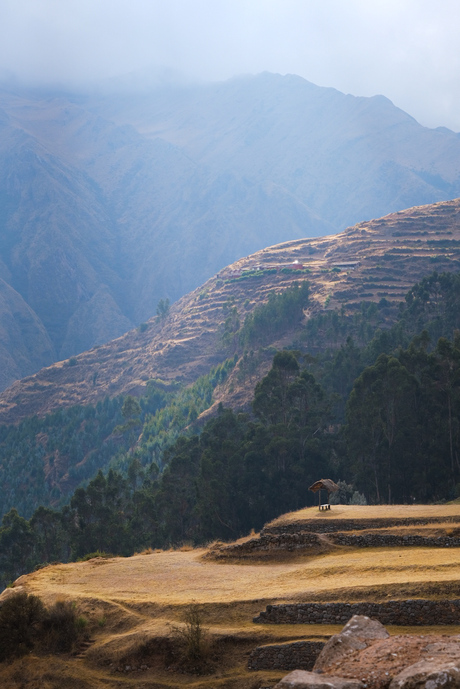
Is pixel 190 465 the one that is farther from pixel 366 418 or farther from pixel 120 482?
pixel 366 418

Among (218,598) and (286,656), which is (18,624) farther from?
(286,656)

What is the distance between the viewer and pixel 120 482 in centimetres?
7169

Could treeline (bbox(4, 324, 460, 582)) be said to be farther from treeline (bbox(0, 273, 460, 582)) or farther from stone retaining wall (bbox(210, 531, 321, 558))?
stone retaining wall (bbox(210, 531, 321, 558))

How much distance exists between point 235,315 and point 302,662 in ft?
358

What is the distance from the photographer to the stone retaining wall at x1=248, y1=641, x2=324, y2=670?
20250mm

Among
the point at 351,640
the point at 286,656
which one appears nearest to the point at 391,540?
the point at 286,656

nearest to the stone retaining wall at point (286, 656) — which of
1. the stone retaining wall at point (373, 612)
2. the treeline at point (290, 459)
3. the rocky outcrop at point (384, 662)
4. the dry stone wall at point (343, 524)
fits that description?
the stone retaining wall at point (373, 612)

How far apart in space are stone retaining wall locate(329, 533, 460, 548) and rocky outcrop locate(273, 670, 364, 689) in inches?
520

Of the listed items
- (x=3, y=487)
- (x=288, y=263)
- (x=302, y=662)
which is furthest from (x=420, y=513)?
(x=288, y=263)

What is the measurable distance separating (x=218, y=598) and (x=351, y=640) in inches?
337

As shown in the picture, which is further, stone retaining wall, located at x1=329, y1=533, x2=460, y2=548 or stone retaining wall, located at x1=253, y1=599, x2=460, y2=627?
stone retaining wall, located at x1=329, y1=533, x2=460, y2=548

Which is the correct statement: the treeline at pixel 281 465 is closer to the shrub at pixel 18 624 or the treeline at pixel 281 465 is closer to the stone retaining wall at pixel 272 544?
the stone retaining wall at pixel 272 544

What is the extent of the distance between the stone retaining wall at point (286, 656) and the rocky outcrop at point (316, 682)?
513 centimetres

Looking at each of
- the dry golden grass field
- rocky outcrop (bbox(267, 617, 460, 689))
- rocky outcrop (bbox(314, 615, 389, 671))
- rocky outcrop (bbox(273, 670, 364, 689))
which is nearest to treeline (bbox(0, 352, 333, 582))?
the dry golden grass field
